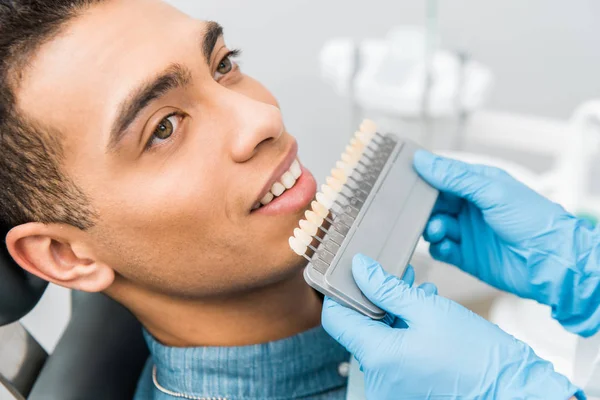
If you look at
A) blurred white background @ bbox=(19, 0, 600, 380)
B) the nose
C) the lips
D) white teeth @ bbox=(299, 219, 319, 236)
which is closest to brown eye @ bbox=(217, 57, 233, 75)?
the nose

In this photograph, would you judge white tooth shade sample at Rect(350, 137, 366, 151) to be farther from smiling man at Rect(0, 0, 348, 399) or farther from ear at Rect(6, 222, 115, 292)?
ear at Rect(6, 222, 115, 292)

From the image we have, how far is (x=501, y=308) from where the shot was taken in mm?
1547

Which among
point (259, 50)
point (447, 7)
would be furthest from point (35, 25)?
point (447, 7)

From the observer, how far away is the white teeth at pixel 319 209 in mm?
951

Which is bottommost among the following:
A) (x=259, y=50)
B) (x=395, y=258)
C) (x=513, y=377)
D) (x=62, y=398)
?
(x=62, y=398)

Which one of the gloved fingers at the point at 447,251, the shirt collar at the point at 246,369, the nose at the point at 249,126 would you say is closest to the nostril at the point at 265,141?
the nose at the point at 249,126

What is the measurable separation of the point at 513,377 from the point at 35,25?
901mm

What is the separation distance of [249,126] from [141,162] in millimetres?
178

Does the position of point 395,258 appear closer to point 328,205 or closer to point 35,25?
point 328,205

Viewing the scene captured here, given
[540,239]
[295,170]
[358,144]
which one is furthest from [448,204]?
[295,170]

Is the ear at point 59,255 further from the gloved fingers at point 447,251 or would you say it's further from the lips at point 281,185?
the gloved fingers at point 447,251

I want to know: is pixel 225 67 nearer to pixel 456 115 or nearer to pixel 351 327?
pixel 351 327

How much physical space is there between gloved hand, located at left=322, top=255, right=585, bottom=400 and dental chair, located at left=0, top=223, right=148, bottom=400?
487mm

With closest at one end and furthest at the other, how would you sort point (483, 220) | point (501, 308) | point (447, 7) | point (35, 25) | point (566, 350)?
point (35, 25), point (483, 220), point (566, 350), point (501, 308), point (447, 7)
